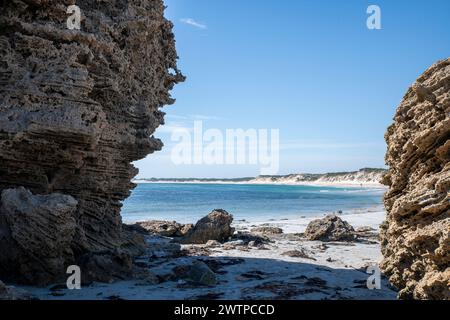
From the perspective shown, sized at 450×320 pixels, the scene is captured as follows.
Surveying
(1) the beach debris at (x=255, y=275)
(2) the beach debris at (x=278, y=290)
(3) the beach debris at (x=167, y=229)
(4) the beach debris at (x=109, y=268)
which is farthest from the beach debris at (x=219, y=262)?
(3) the beach debris at (x=167, y=229)

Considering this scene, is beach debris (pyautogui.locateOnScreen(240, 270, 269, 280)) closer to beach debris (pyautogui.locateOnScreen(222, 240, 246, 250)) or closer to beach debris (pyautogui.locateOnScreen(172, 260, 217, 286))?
beach debris (pyautogui.locateOnScreen(172, 260, 217, 286))

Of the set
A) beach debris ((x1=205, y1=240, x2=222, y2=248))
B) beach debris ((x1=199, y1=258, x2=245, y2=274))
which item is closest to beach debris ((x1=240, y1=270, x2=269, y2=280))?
beach debris ((x1=199, y1=258, x2=245, y2=274))

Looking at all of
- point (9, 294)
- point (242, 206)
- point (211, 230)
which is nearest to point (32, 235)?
point (9, 294)

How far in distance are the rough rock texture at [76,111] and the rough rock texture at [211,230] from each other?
4.15 meters

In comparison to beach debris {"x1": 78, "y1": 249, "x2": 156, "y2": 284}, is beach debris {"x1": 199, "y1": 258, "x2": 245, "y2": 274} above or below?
below

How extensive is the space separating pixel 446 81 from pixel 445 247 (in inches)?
104

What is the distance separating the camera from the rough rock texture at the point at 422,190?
21.7 feet

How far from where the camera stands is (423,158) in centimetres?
749

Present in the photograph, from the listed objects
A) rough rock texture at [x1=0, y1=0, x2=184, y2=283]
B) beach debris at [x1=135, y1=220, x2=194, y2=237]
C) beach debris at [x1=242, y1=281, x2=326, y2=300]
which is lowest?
beach debris at [x1=135, y1=220, x2=194, y2=237]

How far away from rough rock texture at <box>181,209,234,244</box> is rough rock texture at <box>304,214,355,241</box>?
11.3 ft

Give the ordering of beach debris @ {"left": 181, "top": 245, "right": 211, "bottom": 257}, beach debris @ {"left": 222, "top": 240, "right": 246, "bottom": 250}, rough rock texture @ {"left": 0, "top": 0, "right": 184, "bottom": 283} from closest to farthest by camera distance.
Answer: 1. rough rock texture @ {"left": 0, "top": 0, "right": 184, "bottom": 283}
2. beach debris @ {"left": 181, "top": 245, "right": 211, "bottom": 257}
3. beach debris @ {"left": 222, "top": 240, "right": 246, "bottom": 250}

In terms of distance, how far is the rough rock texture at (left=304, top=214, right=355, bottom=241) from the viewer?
57.5 ft

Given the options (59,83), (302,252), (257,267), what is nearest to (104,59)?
(59,83)
